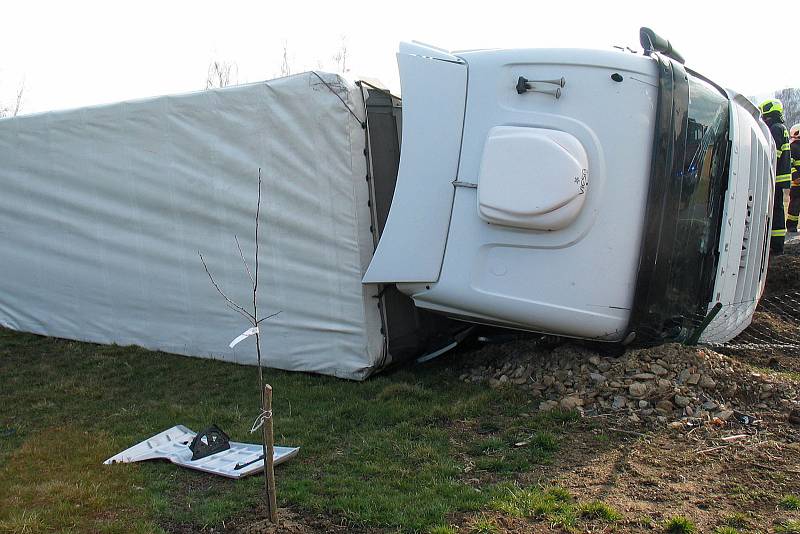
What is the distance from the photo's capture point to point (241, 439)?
419 centimetres

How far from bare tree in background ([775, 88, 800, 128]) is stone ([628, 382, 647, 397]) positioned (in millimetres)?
17457

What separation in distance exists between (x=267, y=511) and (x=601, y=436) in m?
1.80

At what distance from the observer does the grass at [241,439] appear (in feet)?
10.7

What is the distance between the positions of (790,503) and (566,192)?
71.2 inches

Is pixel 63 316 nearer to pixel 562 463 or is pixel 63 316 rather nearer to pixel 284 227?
pixel 284 227

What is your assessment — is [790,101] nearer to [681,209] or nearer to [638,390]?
[681,209]

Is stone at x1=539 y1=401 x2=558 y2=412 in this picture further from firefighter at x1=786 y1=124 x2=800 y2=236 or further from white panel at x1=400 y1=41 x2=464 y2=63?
firefighter at x1=786 y1=124 x2=800 y2=236

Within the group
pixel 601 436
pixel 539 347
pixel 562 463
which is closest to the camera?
pixel 562 463

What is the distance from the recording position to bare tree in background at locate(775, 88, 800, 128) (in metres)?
21.7

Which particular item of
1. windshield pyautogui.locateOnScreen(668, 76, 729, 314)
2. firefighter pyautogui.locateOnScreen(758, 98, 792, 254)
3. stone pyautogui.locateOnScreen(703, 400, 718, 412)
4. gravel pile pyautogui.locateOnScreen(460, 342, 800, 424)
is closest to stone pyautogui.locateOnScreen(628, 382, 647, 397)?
gravel pile pyautogui.locateOnScreen(460, 342, 800, 424)

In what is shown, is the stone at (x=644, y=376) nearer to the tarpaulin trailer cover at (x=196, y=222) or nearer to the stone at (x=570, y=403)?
the stone at (x=570, y=403)

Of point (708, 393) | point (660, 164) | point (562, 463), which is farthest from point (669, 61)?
point (562, 463)

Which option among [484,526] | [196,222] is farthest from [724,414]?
[196,222]

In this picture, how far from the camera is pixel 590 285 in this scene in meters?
4.29
